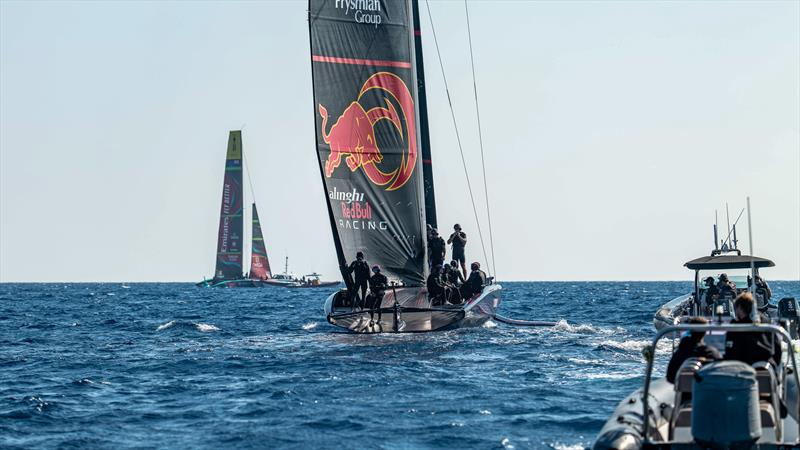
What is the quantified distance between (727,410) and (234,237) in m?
96.6

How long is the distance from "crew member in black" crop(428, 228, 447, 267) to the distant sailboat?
6972 centimetres

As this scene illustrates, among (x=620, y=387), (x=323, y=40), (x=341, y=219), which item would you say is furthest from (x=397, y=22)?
(x=620, y=387)

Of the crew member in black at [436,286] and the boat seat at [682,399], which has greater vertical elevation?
the crew member in black at [436,286]

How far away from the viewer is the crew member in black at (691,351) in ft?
34.0

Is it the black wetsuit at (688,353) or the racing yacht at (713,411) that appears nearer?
the racing yacht at (713,411)

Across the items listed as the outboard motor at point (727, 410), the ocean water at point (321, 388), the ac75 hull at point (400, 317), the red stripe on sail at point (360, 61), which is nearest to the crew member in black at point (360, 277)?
the ac75 hull at point (400, 317)

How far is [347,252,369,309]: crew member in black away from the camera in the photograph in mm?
25391

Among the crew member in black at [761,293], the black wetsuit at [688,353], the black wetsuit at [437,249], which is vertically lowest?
the black wetsuit at [688,353]

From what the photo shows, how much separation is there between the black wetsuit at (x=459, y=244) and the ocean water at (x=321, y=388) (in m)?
1.87

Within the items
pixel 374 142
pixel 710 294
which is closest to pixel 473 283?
pixel 374 142

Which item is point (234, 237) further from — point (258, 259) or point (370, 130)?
point (370, 130)

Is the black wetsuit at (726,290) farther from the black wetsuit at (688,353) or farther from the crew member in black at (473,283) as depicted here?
the black wetsuit at (688,353)

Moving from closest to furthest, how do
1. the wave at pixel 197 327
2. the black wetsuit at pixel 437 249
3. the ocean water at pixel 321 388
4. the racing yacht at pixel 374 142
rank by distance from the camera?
the ocean water at pixel 321 388 → the racing yacht at pixel 374 142 → the black wetsuit at pixel 437 249 → the wave at pixel 197 327

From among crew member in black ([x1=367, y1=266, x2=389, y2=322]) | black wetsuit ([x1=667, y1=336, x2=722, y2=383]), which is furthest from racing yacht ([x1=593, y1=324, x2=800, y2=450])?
crew member in black ([x1=367, y1=266, x2=389, y2=322])
